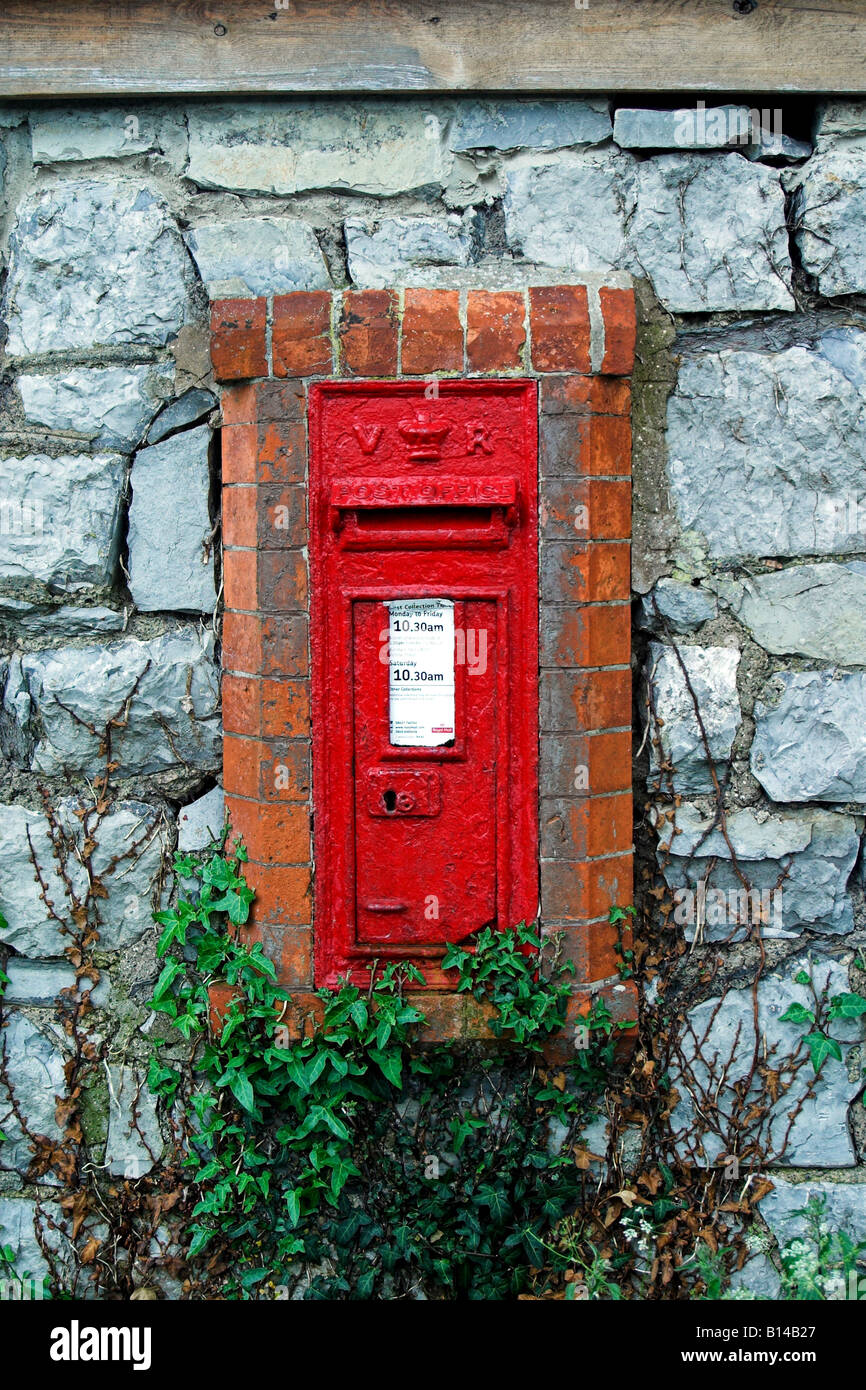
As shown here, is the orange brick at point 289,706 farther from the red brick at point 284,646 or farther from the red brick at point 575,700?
the red brick at point 575,700

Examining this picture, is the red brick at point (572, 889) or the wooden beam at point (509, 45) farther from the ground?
the wooden beam at point (509, 45)

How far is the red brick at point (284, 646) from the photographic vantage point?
217cm

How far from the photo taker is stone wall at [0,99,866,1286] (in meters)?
2.26

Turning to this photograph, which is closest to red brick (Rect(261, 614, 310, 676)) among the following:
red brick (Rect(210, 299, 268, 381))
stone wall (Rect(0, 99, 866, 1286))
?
stone wall (Rect(0, 99, 866, 1286))

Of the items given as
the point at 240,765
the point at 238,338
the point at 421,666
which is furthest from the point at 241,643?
the point at 238,338

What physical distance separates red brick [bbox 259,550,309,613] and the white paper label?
195mm

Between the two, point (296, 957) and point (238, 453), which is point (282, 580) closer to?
point (238, 453)

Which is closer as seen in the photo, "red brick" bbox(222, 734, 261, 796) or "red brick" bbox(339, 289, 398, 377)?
"red brick" bbox(339, 289, 398, 377)

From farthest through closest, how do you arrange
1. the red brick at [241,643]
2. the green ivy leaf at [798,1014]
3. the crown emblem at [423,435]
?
the green ivy leaf at [798,1014], the red brick at [241,643], the crown emblem at [423,435]

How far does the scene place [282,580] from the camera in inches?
85.3

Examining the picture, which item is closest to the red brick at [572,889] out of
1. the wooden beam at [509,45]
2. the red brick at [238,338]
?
the red brick at [238,338]

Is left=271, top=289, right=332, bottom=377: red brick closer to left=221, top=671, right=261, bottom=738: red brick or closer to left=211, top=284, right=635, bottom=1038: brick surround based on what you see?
left=211, top=284, right=635, bottom=1038: brick surround

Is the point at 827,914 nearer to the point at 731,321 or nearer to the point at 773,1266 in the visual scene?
the point at 773,1266

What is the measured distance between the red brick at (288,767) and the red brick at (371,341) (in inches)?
31.2
